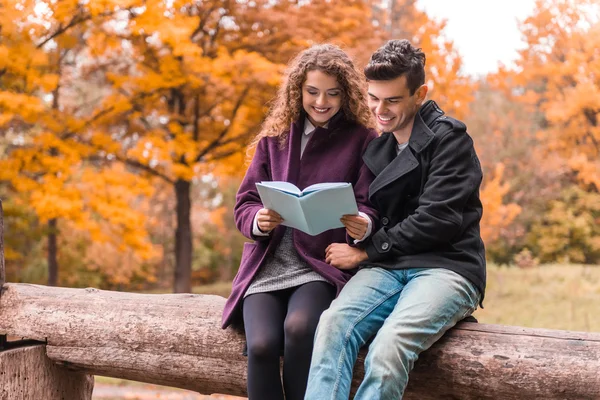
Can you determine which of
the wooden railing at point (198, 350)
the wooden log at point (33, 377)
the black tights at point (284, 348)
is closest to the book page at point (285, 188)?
the black tights at point (284, 348)

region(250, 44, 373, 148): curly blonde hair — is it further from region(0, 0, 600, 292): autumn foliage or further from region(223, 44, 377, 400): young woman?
region(0, 0, 600, 292): autumn foliage

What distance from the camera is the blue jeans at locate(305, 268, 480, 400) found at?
6.72 feet

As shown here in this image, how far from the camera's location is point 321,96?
259 cm

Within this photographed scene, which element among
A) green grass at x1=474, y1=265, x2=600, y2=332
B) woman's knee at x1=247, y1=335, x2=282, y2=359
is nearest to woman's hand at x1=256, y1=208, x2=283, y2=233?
woman's knee at x1=247, y1=335, x2=282, y2=359

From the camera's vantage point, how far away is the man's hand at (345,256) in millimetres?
2471

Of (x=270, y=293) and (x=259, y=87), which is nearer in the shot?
(x=270, y=293)

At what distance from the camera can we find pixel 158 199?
15.6 m

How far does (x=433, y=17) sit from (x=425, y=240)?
7578mm

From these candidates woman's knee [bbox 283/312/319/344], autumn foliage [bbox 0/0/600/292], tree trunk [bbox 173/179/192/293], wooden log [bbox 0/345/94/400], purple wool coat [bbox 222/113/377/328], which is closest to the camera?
woman's knee [bbox 283/312/319/344]

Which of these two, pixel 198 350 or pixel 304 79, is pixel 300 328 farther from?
pixel 304 79

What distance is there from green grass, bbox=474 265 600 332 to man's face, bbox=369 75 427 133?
6909mm

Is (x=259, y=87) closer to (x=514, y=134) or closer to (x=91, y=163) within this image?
(x=91, y=163)

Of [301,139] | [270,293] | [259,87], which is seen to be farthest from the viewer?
[259,87]

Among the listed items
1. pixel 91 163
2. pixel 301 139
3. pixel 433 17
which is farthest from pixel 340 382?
pixel 91 163
